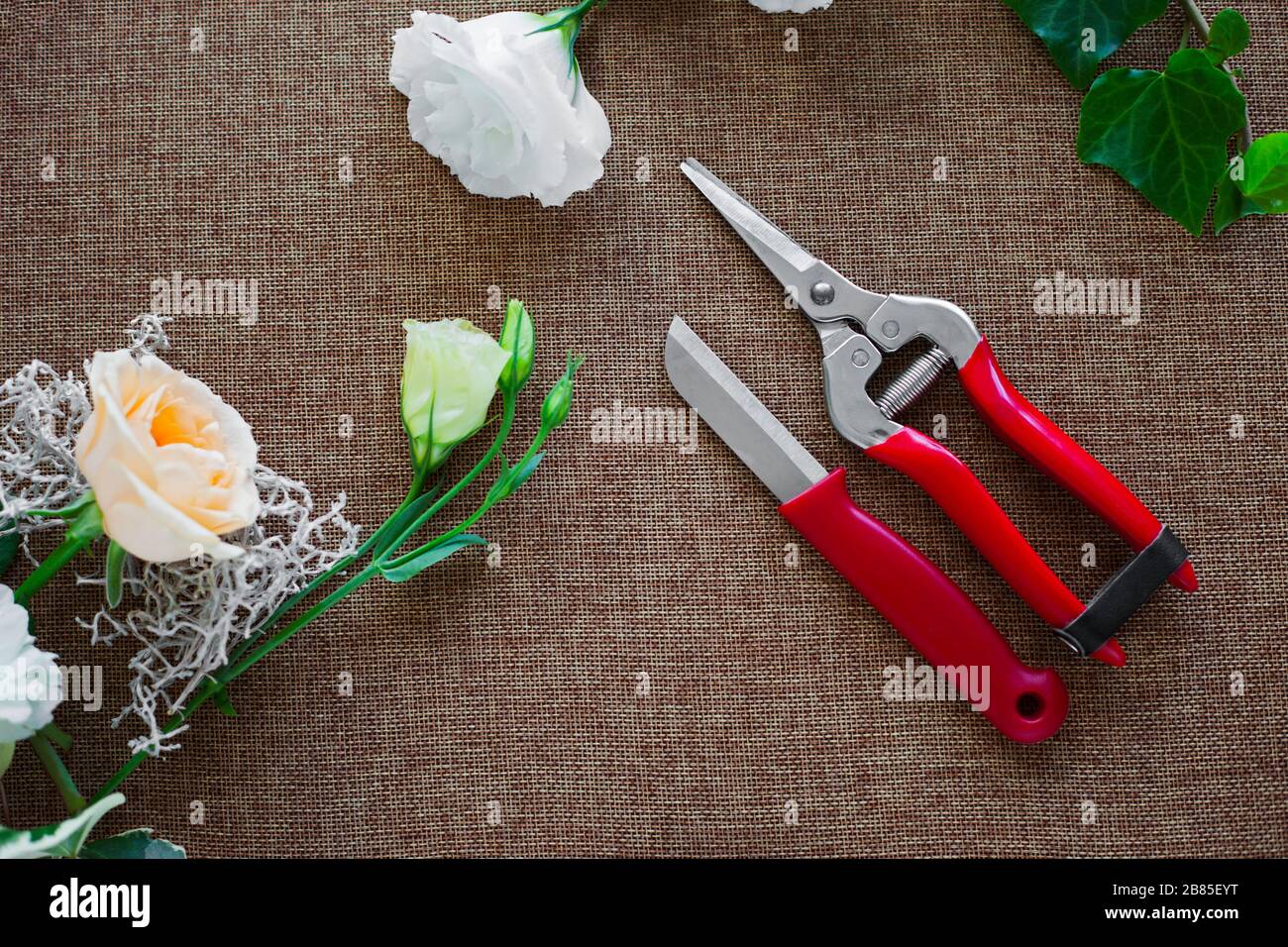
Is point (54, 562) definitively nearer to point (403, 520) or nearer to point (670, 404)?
point (403, 520)

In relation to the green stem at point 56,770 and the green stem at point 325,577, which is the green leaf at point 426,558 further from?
the green stem at point 56,770

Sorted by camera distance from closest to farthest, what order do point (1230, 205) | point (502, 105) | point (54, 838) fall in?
point (54, 838), point (502, 105), point (1230, 205)

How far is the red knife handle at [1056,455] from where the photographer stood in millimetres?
699

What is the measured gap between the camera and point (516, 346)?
0.70 m

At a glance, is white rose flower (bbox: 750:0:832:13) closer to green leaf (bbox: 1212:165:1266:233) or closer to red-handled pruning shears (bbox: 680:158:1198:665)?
red-handled pruning shears (bbox: 680:158:1198:665)

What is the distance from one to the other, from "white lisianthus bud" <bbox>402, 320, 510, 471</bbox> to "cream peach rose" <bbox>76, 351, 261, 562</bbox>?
0.13 m

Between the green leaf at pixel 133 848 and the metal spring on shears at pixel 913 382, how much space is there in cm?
59

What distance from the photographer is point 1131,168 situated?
75 cm

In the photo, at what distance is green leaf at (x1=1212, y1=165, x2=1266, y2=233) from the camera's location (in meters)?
0.75

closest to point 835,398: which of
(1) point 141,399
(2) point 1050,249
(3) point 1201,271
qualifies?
(2) point 1050,249

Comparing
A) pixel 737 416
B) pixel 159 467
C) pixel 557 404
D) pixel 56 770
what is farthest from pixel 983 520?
pixel 56 770

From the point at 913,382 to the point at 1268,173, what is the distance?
33cm

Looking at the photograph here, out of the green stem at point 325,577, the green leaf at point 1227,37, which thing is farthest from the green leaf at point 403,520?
the green leaf at point 1227,37

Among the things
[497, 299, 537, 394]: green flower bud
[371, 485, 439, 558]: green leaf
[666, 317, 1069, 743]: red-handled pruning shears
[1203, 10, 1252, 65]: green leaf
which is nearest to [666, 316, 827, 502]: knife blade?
[666, 317, 1069, 743]: red-handled pruning shears
